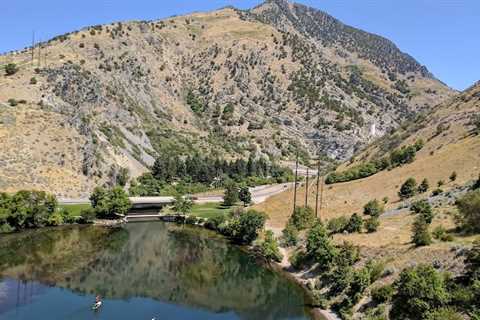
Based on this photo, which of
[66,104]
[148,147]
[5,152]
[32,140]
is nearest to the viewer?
[5,152]

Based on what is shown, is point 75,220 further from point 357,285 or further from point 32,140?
point 357,285

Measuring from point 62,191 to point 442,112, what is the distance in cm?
10450

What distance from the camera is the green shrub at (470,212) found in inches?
2440

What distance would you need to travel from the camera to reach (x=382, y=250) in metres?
68.7

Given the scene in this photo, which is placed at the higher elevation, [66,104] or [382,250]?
[66,104]

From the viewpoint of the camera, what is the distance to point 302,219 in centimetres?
9950

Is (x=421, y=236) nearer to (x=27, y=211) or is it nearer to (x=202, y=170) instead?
(x=27, y=211)

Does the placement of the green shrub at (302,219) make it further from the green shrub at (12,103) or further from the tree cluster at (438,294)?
the green shrub at (12,103)

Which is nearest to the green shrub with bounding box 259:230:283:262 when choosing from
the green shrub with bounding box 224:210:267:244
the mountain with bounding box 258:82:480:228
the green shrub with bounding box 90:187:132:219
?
the green shrub with bounding box 224:210:267:244

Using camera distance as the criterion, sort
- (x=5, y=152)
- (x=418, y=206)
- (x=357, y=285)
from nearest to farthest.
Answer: (x=357, y=285) → (x=418, y=206) → (x=5, y=152)

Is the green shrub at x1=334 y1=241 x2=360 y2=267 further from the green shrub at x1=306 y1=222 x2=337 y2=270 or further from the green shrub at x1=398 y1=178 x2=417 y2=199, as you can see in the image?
the green shrub at x1=398 y1=178 x2=417 y2=199

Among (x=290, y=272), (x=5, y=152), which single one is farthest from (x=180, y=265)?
(x=5, y=152)

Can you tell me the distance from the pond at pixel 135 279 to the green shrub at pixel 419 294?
14628 millimetres

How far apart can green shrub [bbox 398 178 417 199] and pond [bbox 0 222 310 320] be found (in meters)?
30.3
